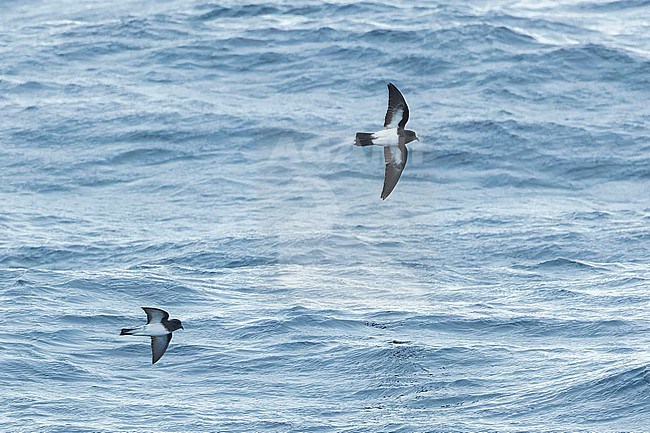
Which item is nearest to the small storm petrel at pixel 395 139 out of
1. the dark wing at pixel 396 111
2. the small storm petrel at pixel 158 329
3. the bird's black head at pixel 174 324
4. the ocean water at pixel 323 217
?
the dark wing at pixel 396 111

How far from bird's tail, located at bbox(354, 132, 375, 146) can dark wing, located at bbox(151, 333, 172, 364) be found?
4.59 meters

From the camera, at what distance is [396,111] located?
79.6 feet

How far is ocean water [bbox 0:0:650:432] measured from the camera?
25.4 m

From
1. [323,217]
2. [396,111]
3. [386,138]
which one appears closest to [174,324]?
[386,138]

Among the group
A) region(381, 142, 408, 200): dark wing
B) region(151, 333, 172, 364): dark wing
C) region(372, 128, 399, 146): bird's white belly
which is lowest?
region(151, 333, 172, 364): dark wing

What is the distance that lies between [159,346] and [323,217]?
32.5 feet

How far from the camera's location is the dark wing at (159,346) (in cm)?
2450

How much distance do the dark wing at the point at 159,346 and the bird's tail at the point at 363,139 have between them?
4586mm

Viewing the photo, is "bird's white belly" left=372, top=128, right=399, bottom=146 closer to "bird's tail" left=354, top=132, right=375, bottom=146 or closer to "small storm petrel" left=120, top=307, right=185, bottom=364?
"bird's tail" left=354, top=132, right=375, bottom=146

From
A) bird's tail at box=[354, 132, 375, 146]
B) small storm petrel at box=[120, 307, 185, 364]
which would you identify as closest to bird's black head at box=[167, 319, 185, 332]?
small storm petrel at box=[120, 307, 185, 364]

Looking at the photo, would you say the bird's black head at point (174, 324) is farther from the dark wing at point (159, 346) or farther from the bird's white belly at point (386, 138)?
the bird's white belly at point (386, 138)

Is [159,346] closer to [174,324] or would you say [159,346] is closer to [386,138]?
[174,324]

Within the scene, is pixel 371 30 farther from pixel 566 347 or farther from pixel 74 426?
pixel 74 426

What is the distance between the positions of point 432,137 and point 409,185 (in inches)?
88.1
